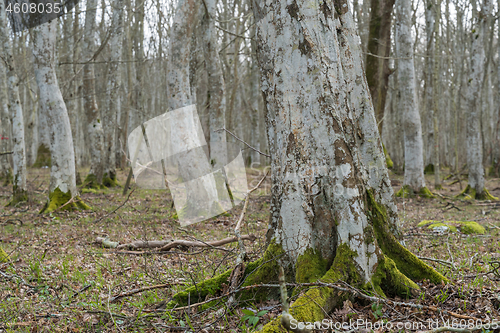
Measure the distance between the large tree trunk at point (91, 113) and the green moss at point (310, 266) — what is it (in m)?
11.8

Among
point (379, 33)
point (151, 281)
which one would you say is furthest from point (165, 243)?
point (379, 33)

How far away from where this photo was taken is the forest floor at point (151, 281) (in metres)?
2.80

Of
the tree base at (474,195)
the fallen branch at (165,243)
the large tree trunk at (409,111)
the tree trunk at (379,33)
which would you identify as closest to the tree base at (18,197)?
the fallen branch at (165,243)

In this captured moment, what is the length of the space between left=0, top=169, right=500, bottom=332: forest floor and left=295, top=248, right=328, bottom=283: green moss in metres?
0.31

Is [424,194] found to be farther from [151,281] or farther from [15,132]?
[15,132]

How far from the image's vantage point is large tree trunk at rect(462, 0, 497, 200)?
10.7m

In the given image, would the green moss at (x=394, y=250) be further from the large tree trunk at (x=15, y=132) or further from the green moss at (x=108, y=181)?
the green moss at (x=108, y=181)

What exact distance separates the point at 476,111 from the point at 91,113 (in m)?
13.2

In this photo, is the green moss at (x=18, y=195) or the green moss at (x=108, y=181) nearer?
the green moss at (x=18, y=195)

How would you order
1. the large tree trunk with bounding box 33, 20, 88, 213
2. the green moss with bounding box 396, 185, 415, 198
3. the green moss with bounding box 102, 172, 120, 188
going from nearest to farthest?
the large tree trunk with bounding box 33, 20, 88, 213, the green moss with bounding box 396, 185, 415, 198, the green moss with bounding box 102, 172, 120, 188

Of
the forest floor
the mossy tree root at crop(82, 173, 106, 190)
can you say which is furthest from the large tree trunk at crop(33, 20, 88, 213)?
the mossy tree root at crop(82, 173, 106, 190)

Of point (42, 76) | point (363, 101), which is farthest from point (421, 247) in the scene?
point (42, 76)

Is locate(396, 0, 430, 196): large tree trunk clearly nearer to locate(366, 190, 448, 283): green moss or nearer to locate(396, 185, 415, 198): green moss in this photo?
locate(396, 185, 415, 198): green moss

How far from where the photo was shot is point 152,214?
9.41 meters
